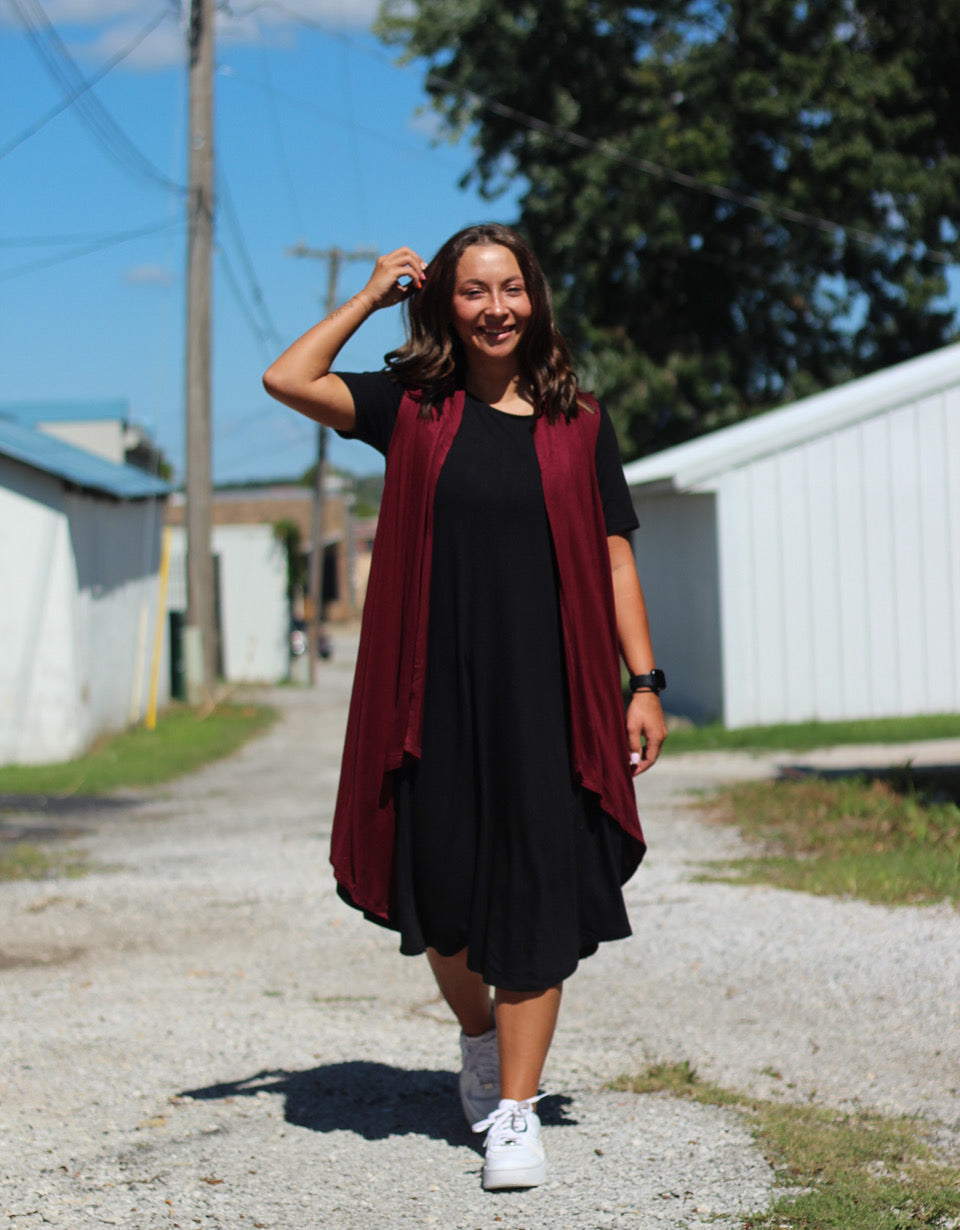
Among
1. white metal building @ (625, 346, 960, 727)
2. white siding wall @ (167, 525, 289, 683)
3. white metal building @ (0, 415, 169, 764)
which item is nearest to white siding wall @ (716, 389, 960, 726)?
white metal building @ (625, 346, 960, 727)

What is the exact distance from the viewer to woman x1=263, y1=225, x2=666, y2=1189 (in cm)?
311

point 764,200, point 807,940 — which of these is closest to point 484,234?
point 807,940

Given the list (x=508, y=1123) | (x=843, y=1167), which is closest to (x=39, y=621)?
(x=508, y=1123)

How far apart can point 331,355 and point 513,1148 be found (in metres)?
1.74

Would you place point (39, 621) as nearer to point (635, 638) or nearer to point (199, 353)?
point (199, 353)

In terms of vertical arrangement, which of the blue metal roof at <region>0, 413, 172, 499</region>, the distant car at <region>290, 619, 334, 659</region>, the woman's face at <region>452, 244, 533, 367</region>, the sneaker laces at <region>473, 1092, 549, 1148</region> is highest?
the blue metal roof at <region>0, 413, 172, 499</region>

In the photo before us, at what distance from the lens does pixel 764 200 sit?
76.9ft

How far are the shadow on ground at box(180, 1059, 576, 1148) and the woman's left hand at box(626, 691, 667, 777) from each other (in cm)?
94

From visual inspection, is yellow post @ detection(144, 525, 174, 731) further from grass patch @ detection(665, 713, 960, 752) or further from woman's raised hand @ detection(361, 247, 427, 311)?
woman's raised hand @ detection(361, 247, 427, 311)

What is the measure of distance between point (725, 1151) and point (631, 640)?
3.79 feet

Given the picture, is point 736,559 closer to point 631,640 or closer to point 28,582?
point 28,582

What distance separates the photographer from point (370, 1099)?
12.4 ft

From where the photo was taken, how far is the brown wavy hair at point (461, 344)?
325 centimetres

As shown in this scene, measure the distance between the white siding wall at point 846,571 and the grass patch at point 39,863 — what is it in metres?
7.78
